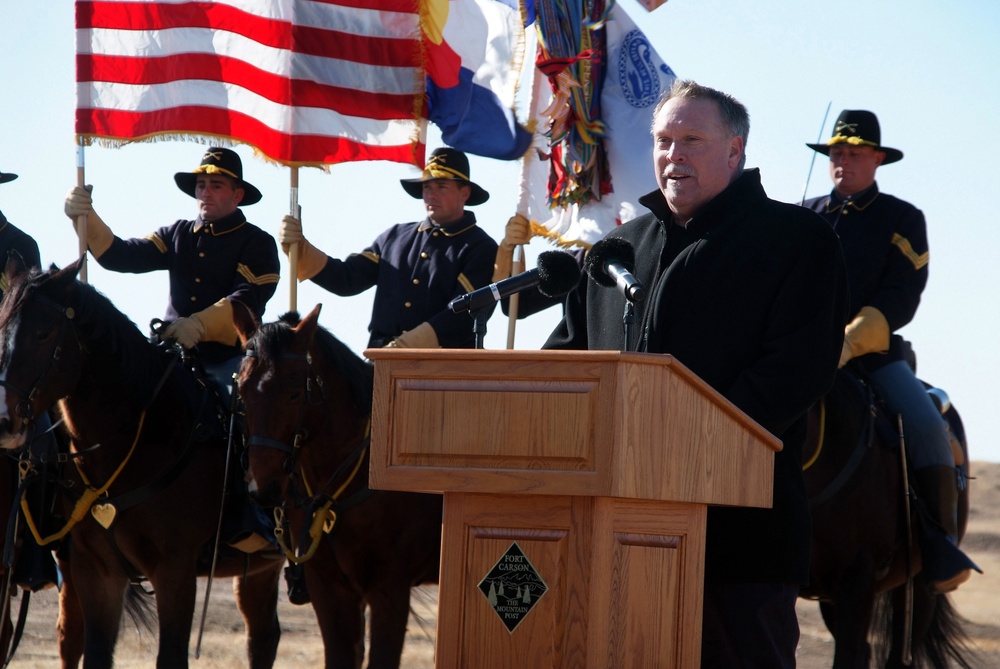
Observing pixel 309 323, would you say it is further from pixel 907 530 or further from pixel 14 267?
pixel 907 530

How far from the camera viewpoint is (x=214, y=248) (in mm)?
7625

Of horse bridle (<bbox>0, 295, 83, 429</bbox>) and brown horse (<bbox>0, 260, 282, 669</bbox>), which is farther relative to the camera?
brown horse (<bbox>0, 260, 282, 669</bbox>)

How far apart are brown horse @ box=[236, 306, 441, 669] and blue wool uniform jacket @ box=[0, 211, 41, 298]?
1.61 meters

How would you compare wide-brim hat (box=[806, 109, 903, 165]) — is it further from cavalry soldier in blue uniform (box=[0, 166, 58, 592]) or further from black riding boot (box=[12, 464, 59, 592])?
black riding boot (box=[12, 464, 59, 592])

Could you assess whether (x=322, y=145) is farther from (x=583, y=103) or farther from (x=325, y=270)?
(x=583, y=103)

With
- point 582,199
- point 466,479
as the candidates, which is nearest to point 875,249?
point 582,199

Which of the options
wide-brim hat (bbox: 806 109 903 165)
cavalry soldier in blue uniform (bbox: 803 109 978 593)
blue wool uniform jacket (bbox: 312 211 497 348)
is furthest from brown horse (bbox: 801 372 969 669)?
blue wool uniform jacket (bbox: 312 211 497 348)

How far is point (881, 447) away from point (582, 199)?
237cm

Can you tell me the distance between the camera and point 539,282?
337cm

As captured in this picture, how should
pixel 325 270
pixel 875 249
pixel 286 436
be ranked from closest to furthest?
1. pixel 286 436
2. pixel 875 249
3. pixel 325 270

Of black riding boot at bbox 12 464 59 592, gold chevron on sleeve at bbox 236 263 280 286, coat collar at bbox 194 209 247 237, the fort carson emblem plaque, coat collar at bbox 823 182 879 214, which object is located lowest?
black riding boot at bbox 12 464 59 592

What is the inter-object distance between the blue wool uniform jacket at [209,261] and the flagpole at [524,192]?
54.4 inches

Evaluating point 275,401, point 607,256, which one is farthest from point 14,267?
point 607,256

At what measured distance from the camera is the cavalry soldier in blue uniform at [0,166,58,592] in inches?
252
